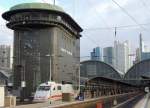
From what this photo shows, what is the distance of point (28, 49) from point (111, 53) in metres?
97.9

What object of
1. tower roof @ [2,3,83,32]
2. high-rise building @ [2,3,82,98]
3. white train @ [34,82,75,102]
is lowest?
white train @ [34,82,75,102]

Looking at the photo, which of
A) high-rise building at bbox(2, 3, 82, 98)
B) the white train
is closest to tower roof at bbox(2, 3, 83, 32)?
high-rise building at bbox(2, 3, 82, 98)

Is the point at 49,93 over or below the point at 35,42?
below

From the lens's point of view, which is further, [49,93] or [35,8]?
[35,8]

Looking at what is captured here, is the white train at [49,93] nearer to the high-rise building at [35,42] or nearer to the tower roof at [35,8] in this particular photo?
the high-rise building at [35,42]

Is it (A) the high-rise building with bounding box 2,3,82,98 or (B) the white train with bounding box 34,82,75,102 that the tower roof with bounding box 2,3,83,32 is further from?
(B) the white train with bounding box 34,82,75,102

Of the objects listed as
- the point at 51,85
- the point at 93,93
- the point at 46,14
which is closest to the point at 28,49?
the point at 46,14

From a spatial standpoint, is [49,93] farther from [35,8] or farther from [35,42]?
[35,8]

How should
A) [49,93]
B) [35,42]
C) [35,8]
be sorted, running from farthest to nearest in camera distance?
1. [35,42]
2. [35,8]
3. [49,93]

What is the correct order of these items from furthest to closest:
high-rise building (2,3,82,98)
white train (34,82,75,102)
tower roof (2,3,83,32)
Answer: tower roof (2,3,83,32) → high-rise building (2,3,82,98) → white train (34,82,75,102)

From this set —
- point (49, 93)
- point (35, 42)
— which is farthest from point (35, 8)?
point (49, 93)

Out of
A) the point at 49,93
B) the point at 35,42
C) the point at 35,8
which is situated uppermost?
the point at 35,8

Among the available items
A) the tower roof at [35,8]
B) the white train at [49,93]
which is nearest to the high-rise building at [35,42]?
the tower roof at [35,8]

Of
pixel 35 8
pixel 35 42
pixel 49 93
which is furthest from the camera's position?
pixel 35 42
